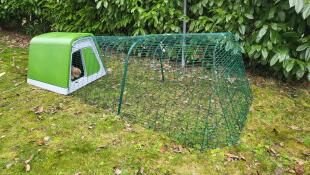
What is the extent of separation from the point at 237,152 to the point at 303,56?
2.05 m

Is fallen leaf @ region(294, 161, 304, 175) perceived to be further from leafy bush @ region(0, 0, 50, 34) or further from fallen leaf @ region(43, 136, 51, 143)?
leafy bush @ region(0, 0, 50, 34)

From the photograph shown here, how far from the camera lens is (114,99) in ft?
16.3

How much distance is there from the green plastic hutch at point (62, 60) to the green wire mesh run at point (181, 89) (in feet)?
0.53

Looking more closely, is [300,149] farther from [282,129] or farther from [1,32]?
[1,32]

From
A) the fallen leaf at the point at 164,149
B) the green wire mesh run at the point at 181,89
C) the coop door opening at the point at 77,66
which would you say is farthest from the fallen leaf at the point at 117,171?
the coop door opening at the point at 77,66

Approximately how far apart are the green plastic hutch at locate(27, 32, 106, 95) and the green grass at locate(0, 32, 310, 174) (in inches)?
6.8

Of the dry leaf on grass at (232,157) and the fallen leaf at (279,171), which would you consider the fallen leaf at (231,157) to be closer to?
the dry leaf on grass at (232,157)

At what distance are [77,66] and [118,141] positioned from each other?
1686 millimetres

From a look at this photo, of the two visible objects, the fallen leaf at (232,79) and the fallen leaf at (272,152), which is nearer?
the fallen leaf at (272,152)

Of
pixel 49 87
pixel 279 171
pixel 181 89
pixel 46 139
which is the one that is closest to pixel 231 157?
pixel 279 171

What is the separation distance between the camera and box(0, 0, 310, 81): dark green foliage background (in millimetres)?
5090

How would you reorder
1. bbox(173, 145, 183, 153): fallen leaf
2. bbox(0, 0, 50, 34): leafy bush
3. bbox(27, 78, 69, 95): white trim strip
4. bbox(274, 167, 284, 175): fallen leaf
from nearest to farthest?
bbox(274, 167, 284, 175): fallen leaf → bbox(173, 145, 183, 153): fallen leaf → bbox(27, 78, 69, 95): white trim strip → bbox(0, 0, 50, 34): leafy bush

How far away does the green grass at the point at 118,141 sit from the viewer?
3.60 metres

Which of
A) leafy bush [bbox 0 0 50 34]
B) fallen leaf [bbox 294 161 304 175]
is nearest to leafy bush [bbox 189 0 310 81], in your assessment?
fallen leaf [bbox 294 161 304 175]
